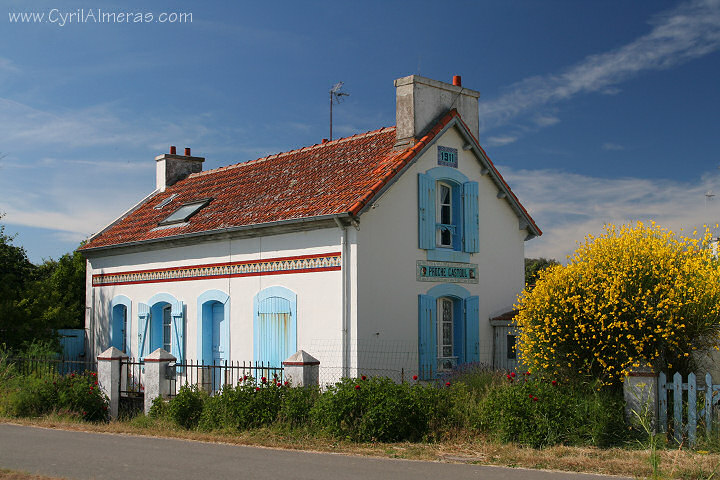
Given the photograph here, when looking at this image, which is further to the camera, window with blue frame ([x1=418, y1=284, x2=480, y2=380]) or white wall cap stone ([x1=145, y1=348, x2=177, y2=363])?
window with blue frame ([x1=418, y1=284, x2=480, y2=380])

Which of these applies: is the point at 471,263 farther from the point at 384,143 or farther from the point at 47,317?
the point at 47,317

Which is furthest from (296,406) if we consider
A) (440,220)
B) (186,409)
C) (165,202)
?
(165,202)

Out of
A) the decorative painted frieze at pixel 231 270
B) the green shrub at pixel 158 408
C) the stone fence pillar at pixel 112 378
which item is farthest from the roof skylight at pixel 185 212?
the green shrub at pixel 158 408

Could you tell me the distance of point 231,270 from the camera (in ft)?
58.6

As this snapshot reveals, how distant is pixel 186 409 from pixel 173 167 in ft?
42.5

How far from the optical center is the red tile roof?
52.6ft

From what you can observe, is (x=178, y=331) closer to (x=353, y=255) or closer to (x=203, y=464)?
(x=353, y=255)

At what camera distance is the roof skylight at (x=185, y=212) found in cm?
1997

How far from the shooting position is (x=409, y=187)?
16.5 meters

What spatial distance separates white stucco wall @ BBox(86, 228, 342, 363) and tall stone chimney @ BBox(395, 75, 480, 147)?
3.14 metres

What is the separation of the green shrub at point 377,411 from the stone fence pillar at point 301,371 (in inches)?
30.9

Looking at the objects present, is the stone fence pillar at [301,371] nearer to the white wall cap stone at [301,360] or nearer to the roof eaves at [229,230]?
the white wall cap stone at [301,360]

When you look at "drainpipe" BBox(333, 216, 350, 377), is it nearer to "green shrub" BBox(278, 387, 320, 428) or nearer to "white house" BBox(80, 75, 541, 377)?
"white house" BBox(80, 75, 541, 377)

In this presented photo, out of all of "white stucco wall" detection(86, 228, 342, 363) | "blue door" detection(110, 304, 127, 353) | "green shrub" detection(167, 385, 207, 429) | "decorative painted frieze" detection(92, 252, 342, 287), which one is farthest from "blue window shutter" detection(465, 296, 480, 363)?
"blue door" detection(110, 304, 127, 353)
